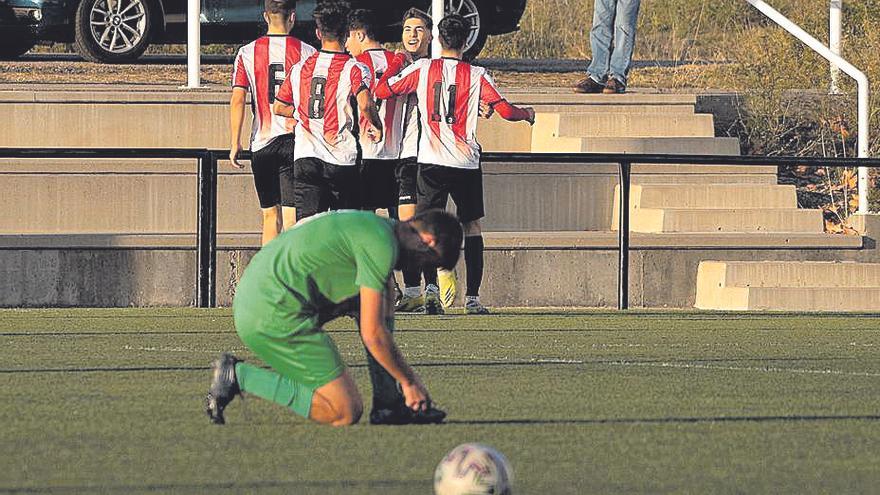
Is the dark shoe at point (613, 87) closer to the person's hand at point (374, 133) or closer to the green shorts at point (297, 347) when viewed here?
the person's hand at point (374, 133)

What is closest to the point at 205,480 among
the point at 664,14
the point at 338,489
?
the point at 338,489

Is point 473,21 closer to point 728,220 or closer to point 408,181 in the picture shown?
point 728,220

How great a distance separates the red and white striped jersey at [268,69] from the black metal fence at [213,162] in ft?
3.98

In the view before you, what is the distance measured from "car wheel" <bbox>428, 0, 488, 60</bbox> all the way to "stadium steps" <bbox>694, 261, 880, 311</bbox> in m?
5.19

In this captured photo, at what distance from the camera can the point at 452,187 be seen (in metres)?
12.8

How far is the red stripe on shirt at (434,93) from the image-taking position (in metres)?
12.6

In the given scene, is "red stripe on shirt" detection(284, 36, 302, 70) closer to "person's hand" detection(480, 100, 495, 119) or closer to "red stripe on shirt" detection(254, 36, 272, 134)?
"red stripe on shirt" detection(254, 36, 272, 134)

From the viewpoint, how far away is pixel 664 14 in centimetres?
2831

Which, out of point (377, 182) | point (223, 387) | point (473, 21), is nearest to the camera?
point (223, 387)

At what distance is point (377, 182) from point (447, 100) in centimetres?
93

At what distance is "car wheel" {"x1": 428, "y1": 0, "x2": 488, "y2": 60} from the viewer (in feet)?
67.6

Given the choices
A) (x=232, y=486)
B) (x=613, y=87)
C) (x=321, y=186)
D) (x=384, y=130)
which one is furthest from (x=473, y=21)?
(x=232, y=486)

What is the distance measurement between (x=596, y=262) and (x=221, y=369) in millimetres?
9373

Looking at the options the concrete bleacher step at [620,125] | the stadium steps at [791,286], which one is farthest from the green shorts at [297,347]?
the concrete bleacher step at [620,125]
